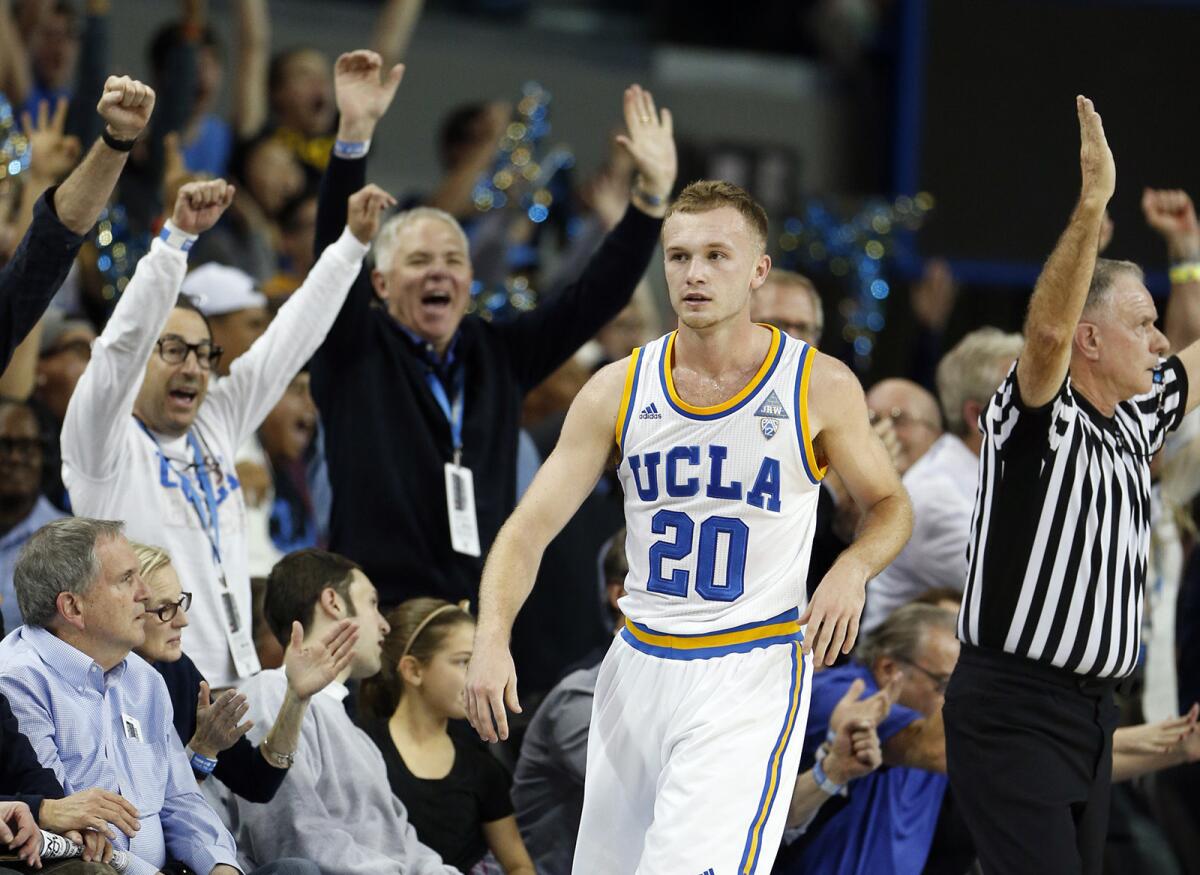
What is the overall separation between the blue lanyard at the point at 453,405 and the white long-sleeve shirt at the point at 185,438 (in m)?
0.45

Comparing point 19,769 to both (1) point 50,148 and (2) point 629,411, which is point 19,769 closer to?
(2) point 629,411

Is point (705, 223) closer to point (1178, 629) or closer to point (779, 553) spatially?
point (779, 553)

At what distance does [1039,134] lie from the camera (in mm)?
11141

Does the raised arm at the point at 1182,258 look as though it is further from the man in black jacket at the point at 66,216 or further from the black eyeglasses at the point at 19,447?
the black eyeglasses at the point at 19,447

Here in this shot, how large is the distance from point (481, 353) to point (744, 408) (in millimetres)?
2028

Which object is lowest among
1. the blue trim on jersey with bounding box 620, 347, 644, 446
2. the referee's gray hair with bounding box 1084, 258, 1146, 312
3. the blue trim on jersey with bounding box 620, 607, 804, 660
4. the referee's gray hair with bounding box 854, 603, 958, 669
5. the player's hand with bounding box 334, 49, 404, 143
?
the referee's gray hair with bounding box 854, 603, 958, 669

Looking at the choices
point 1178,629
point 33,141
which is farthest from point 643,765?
point 33,141

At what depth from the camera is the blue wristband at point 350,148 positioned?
6.01m

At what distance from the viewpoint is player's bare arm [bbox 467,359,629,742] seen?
13.5ft

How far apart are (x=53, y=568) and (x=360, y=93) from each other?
6.81 ft

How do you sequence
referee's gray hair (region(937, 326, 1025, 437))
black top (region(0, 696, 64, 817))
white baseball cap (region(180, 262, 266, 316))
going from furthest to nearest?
white baseball cap (region(180, 262, 266, 316)), referee's gray hair (region(937, 326, 1025, 437)), black top (region(0, 696, 64, 817))

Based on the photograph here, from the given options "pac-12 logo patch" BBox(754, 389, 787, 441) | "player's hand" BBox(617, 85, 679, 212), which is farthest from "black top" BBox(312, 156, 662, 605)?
"pac-12 logo patch" BBox(754, 389, 787, 441)

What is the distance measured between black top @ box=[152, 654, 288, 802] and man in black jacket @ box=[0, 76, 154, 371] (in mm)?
1021

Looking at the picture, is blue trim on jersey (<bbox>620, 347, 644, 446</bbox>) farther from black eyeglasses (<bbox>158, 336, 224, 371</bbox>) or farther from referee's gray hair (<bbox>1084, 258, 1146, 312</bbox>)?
black eyeglasses (<bbox>158, 336, 224, 371</bbox>)
